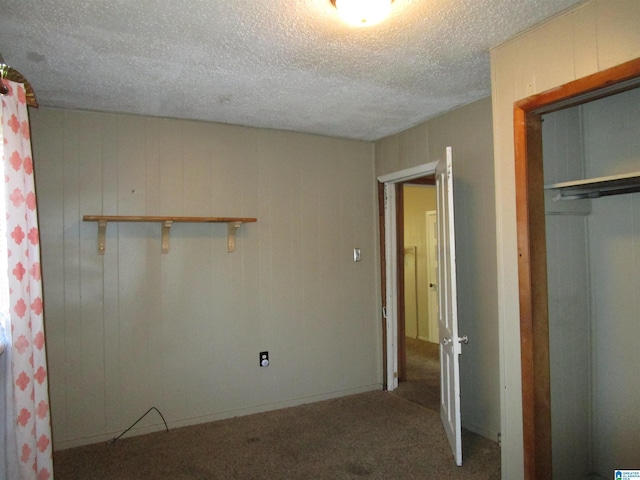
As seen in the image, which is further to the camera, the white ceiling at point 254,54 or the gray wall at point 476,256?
the gray wall at point 476,256

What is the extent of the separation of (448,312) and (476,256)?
0.54 metres

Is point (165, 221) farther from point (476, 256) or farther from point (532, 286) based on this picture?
point (532, 286)

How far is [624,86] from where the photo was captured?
5.72 ft

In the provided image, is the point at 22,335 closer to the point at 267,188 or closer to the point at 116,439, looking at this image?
the point at 116,439

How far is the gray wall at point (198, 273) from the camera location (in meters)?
2.94

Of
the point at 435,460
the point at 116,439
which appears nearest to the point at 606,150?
the point at 435,460

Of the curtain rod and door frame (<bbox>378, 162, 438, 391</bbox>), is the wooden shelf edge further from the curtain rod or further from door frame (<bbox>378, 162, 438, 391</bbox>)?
door frame (<bbox>378, 162, 438, 391</bbox>)

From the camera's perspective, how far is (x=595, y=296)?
242cm

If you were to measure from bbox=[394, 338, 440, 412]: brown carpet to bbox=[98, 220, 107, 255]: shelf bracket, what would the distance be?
2.78 metres

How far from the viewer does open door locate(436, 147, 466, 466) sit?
102 inches

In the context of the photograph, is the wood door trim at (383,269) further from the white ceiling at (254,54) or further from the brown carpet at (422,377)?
the white ceiling at (254,54)

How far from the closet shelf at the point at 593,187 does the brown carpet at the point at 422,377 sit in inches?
80.8

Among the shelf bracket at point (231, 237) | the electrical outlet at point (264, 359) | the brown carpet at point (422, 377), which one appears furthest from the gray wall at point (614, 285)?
the shelf bracket at point (231, 237)

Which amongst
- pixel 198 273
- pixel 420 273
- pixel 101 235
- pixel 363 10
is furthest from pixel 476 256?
pixel 420 273
